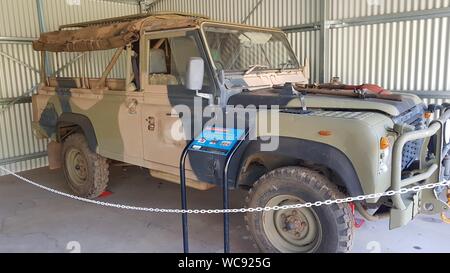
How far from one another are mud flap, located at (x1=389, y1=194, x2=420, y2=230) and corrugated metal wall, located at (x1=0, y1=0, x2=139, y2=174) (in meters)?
5.90

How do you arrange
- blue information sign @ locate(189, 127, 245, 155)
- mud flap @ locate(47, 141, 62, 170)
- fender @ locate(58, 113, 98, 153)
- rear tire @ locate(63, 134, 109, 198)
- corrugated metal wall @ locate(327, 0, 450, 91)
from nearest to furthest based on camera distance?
blue information sign @ locate(189, 127, 245, 155), fender @ locate(58, 113, 98, 153), rear tire @ locate(63, 134, 109, 198), corrugated metal wall @ locate(327, 0, 450, 91), mud flap @ locate(47, 141, 62, 170)

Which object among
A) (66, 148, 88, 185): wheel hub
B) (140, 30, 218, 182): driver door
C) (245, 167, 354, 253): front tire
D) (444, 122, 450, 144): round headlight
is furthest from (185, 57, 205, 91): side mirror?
(66, 148, 88, 185): wheel hub

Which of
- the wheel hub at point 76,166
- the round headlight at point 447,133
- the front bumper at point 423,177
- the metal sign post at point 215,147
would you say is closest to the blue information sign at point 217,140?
the metal sign post at point 215,147

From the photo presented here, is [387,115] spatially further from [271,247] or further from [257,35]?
[257,35]

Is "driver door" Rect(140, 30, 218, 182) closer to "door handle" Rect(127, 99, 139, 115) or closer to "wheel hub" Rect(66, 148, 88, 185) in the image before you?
"door handle" Rect(127, 99, 139, 115)

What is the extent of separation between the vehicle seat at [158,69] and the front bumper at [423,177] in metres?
2.29

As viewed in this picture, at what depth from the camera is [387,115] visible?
3057 mm

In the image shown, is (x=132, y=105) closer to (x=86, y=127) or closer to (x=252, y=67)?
(x=86, y=127)

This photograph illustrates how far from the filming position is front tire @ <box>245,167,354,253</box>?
297 cm

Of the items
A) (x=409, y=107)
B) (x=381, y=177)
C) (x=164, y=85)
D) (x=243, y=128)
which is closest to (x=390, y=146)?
(x=381, y=177)

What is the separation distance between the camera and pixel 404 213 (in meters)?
2.86

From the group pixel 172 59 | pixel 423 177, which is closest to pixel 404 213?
pixel 423 177

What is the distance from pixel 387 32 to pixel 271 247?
4144 millimetres

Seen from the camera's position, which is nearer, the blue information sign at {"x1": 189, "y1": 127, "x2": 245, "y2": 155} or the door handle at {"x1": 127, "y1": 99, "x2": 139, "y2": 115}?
the blue information sign at {"x1": 189, "y1": 127, "x2": 245, "y2": 155}
